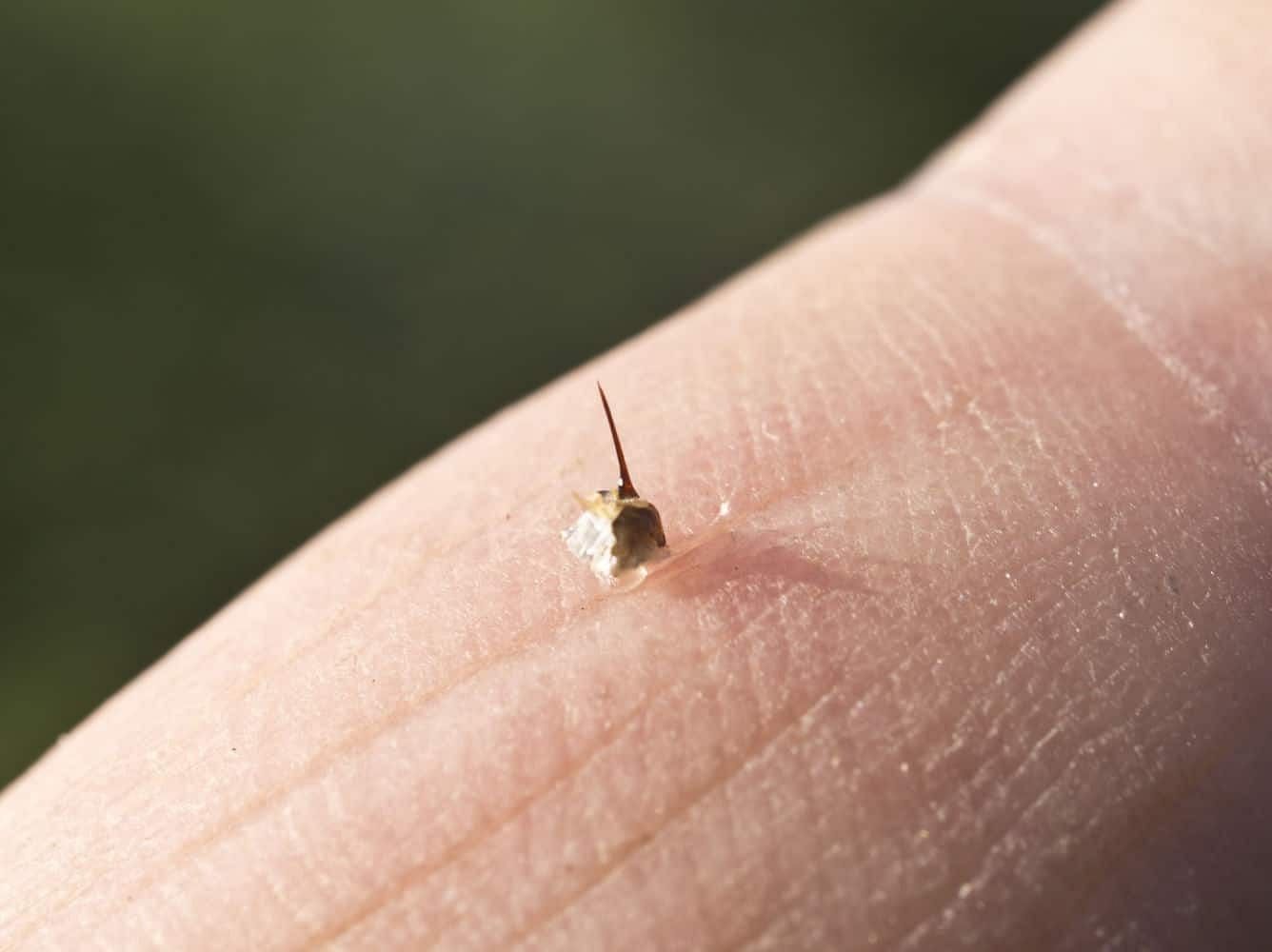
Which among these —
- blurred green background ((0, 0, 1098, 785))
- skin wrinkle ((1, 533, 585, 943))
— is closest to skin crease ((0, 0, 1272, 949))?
skin wrinkle ((1, 533, 585, 943))

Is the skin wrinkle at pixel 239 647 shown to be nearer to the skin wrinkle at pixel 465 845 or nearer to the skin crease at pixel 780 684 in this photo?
the skin crease at pixel 780 684

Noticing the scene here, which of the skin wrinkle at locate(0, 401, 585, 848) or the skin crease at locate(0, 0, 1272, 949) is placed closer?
the skin crease at locate(0, 0, 1272, 949)

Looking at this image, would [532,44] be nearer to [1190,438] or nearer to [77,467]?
[77,467]

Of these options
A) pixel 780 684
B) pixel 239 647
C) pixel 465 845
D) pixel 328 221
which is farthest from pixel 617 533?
pixel 328 221

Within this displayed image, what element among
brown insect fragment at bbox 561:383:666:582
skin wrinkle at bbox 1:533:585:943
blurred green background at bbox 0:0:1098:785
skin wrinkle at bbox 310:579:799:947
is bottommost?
skin wrinkle at bbox 310:579:799:947

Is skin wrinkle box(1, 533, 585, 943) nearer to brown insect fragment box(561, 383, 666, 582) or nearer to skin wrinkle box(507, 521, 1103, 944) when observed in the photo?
brown insect fragment box(561, 383, 666, 582)
